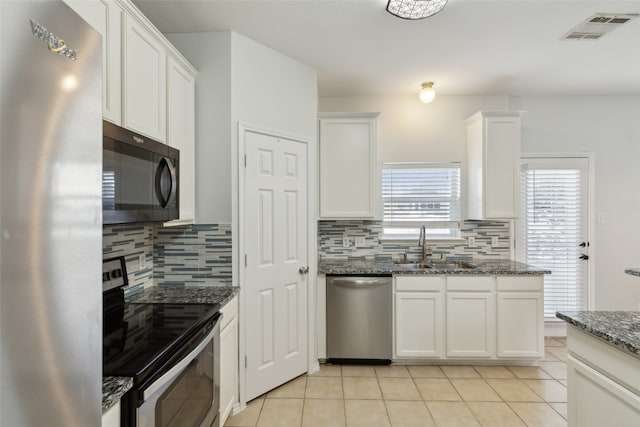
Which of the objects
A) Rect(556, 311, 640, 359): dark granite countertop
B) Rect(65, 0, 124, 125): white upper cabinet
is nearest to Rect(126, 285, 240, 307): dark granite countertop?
Rect(65, 0, 124, 125): white upper cabinet

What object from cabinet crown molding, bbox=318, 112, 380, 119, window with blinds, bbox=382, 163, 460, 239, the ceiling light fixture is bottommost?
window with blinds, bbox=382, 163, 460, 239

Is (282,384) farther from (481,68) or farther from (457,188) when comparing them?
(481,68)

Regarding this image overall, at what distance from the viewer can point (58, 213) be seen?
25.2 inches

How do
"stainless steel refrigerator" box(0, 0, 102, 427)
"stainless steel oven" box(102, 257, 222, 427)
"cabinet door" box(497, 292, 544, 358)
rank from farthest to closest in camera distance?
"cabinet door" box(497, 292, 544, 358) < "stainless steel oven" box(102, 257, 222, 427) < "stainless steel refrigerator" box(0, 0, 102, 427)

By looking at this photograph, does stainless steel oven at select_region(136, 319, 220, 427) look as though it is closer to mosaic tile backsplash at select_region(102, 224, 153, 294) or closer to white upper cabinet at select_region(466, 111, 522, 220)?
mosaic tile backsplash at select_region(102, 224, 153, 294)

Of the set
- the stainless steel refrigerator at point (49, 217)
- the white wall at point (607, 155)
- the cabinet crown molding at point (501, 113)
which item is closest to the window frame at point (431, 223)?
the cabinet crown molding at point (501, 113)

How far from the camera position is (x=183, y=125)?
84.1 inches

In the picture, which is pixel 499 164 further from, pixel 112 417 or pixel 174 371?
pixel 112 417

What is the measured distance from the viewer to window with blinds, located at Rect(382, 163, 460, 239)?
3.63 meters

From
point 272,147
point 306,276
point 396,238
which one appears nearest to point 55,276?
point 272,147

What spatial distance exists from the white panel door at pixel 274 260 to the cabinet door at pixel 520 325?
182 cm

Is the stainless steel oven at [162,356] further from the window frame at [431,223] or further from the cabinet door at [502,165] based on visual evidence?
the cabinet door at [502,165]

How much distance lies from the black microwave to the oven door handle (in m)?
0.63

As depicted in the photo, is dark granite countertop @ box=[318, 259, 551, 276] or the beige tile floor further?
dark granite countertop @ box=[318, 259, 551, 276]
